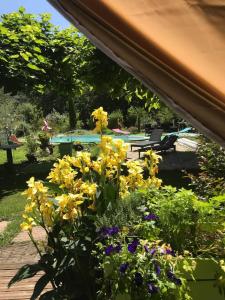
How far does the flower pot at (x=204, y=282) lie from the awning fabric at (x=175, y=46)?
67.1 inches

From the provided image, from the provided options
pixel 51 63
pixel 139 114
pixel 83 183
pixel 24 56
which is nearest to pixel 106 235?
pixel 83 183

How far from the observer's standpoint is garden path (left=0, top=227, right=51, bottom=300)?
4.48 meters

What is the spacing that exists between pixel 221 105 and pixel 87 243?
8.36 ft

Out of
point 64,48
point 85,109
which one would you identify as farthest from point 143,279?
point 85,109

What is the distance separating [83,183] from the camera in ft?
11.2

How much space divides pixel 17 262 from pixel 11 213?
10.0ft

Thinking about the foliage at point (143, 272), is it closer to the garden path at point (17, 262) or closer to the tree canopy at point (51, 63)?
the garden path at point (17, 262)

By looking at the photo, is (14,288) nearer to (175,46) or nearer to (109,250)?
(109,250)

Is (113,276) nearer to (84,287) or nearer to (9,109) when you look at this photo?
(84,287)

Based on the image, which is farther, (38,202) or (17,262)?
(17,262)

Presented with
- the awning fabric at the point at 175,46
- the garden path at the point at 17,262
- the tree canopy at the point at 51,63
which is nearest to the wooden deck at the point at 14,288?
the garden path at the point at 17,262

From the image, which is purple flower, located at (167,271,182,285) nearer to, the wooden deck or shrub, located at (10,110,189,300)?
shrub, located at (10,110,189,300)

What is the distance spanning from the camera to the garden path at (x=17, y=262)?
14.7 ft

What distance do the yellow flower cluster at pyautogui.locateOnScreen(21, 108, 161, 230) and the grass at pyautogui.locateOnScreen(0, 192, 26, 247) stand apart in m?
3.11
